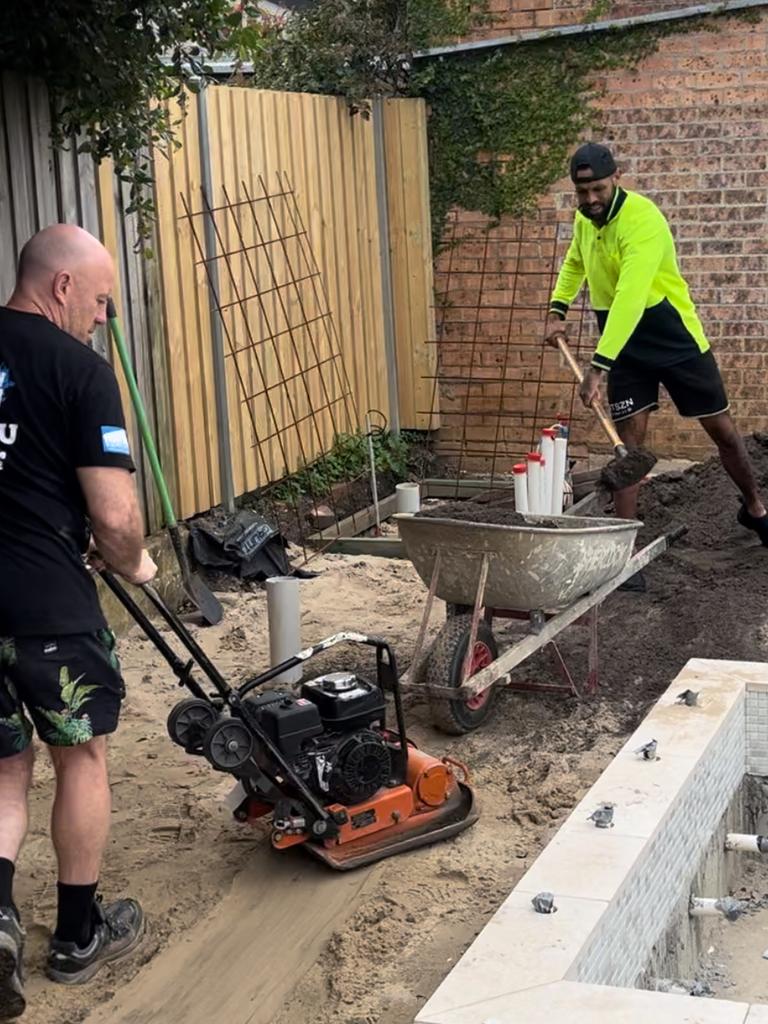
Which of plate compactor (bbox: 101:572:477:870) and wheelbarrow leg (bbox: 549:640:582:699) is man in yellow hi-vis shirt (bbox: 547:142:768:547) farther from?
plate compactor (bbox: 101:572:477:870)

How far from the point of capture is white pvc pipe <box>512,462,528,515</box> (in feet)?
20.5

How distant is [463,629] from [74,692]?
6.77ft

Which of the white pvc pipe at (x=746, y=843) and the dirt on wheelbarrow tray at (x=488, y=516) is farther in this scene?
the dirt on wheelbarrow tray at (x=488, y=516)

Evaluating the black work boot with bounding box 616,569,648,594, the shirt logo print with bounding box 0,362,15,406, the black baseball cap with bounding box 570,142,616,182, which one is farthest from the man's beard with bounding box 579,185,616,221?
the shirt logo print with bounding box 0,362,15,406

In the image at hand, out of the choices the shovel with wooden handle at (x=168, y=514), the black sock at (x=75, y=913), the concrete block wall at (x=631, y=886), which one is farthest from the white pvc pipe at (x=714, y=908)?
the shovel with wooden handle at (x=168, y=514)

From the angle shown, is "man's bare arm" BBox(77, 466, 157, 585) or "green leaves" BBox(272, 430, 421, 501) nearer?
"man's bare arm" BBox(77, 466, 157, 585)

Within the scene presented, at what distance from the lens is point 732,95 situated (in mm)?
9938

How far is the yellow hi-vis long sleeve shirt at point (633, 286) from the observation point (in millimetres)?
6980

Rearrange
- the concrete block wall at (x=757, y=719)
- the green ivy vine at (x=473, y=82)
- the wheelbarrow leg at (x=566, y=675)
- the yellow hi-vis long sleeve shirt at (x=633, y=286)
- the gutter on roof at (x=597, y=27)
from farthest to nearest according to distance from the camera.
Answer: the green ivy vine at (x=473, y=82)
the gutter on roof at (x=597, y=27)
the yellow hi-vis long sleeve shirt at (x=633, y=286)
the wheelbarrow leg at (x=566, y=675)
the concrete block wall at (x=757, y=719)

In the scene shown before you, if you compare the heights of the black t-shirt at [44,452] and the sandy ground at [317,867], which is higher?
the black t-shirt at [44,452]

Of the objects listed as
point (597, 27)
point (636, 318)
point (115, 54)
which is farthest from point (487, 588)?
point (597, 27)

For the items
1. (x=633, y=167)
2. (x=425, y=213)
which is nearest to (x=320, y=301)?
(x=425, y=213)

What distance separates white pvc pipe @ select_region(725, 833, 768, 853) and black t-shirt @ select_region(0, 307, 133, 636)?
2.32 metres

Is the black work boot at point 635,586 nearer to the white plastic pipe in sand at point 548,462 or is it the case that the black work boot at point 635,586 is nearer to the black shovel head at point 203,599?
the white plastic pipe in sand at point 548,462
